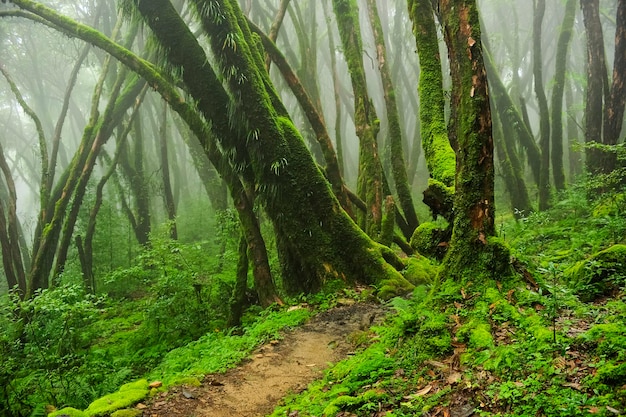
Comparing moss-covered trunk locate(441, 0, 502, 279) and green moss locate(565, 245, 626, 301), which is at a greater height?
moss-covered trunk locate(441, 0, 502, 279)

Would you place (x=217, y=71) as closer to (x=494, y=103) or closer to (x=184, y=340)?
Answer: (x=184, y=340)

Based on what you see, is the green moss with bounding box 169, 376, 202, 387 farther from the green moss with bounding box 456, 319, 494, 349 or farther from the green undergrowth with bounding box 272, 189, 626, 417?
the green moss with bounding box 456, 319, 494, 349

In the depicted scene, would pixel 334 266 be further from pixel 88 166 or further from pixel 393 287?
pixel 88 166

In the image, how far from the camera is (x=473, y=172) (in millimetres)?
4387

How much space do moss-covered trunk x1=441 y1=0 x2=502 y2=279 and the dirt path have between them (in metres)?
1.83

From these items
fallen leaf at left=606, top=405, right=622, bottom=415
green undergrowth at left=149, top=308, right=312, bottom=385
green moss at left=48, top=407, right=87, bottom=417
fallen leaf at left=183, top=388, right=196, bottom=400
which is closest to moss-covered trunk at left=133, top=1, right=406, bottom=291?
green undergrowth at left=149, top=308, right=312, bottom=385

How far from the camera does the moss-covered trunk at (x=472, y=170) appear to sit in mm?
4344

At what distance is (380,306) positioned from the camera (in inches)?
250

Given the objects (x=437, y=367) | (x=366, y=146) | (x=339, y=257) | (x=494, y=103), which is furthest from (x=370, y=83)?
(x=437, y=367)

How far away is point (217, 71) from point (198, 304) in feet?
14.1

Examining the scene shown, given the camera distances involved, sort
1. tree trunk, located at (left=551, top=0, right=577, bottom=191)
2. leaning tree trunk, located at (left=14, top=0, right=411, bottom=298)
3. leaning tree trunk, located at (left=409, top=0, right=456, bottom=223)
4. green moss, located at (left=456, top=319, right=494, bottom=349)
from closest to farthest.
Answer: green moss, located at (left=456, top=319, right=494, bottom=349) → leaning tree trunk, located at (left=409, top=0, right=456, bottom=223) → leaning tree trunk, located at (left=14, top=0, right=411, bottom=298) → tree trunk, located at (left=551, top=0, right=577, bottom=191)

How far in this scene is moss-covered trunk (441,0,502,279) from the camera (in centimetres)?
434

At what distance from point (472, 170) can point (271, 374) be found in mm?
3173

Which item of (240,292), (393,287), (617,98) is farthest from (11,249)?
(617,98)
